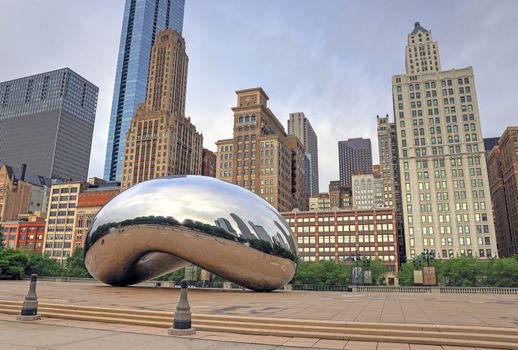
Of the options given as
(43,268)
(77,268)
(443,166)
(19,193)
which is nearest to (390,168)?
(443,166)

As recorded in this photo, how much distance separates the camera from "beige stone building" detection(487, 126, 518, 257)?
391 ft

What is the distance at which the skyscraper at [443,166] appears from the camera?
310 ft

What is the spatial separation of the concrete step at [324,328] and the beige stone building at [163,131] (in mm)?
119647

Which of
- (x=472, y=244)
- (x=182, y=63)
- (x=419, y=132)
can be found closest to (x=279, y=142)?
(x=419, y=132)

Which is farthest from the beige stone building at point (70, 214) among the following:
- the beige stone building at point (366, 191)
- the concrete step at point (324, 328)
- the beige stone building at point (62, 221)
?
the beige stone building at point (366, 191)

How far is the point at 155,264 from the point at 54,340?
47.7ft

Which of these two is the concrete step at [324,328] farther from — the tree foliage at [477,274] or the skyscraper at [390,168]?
the skyscraper at [390,168]

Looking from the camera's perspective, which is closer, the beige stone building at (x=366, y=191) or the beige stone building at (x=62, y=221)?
the beige stone building at (x=62, y=221)

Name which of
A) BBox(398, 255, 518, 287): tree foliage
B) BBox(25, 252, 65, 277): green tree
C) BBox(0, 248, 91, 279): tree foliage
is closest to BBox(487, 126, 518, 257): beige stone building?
BBox(398, 255, 518, 287): tree foliage

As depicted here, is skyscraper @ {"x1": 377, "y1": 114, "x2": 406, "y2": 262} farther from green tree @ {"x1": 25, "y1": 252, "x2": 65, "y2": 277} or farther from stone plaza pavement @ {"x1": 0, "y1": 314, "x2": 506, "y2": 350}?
stone plaza pavement @ {"x1": 0, "y1": 314, "x2": 506, "y2": 350}

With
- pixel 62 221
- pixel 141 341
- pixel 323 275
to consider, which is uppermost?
pixel 62 221

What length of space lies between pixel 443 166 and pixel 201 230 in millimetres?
98871

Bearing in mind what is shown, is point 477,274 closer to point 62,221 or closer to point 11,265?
point 11,265

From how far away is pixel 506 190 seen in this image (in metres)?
130
